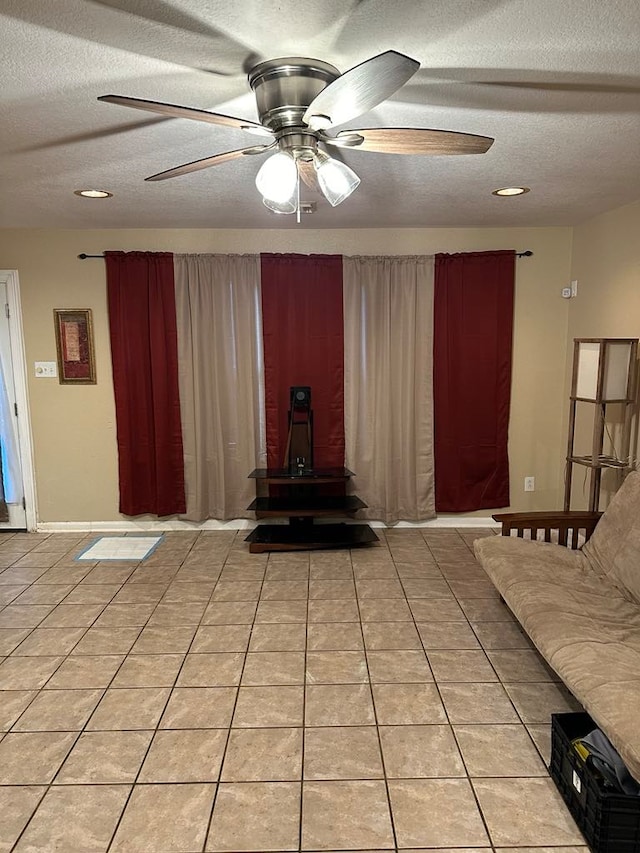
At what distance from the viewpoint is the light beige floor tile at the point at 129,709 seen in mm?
2271

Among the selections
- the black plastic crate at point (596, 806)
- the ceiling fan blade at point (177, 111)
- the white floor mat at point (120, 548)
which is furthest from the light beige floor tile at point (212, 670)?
the ceiling fan blade at point (177, 111)

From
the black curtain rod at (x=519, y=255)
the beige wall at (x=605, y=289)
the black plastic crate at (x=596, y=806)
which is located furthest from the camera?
the black curtain rod at (x=519, y=255)

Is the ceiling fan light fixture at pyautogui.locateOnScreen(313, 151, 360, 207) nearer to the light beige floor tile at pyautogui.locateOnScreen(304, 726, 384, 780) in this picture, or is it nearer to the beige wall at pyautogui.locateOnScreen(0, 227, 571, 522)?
the light beige floor tile at pyautogui.locateOnScreen(304, 726, 384, 780)

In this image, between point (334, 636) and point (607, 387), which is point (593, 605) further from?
point (607, 387)

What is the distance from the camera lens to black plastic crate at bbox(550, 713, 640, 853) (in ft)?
5.37

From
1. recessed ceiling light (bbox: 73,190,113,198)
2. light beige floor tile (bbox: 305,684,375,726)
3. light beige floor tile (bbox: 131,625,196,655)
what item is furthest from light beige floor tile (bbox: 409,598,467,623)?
recessed ceiling light (bbox: 73,190,113,198)

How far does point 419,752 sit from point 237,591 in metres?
1.67

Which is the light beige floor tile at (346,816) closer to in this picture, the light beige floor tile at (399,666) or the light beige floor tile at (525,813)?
the light beige floor tile at (525,813)

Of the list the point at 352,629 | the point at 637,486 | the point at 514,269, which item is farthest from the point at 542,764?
the point at 514,269

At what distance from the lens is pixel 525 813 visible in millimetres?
1829

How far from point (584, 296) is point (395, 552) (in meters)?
2.34

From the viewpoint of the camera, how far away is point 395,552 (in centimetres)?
413

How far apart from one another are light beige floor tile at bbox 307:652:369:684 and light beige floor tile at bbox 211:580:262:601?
0.77 m

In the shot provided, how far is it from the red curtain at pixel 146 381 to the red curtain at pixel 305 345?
0.74 meters
